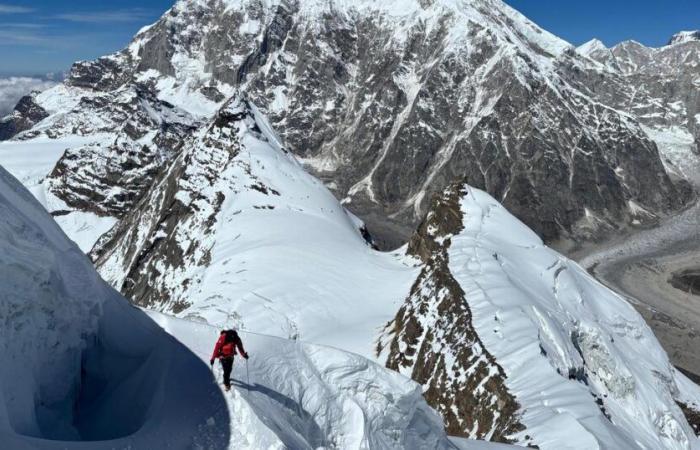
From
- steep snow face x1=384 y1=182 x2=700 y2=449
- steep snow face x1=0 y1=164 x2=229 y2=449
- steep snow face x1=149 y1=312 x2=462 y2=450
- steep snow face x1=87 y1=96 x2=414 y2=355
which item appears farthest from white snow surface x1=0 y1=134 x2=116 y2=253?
steep snow face x1=149 y1=312 x2=462 y2=450

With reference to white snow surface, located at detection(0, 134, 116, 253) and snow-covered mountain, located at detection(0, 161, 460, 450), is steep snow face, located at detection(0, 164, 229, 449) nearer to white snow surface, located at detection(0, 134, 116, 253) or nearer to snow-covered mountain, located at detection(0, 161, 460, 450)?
snow-covered mountain, located at detection(0, 161, 460, 450)

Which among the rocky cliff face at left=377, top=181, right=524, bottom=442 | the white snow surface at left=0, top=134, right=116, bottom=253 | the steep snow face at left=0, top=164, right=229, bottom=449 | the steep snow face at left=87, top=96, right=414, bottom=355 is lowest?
the white snow surface at left=0, top=134, right=116, bottom=253

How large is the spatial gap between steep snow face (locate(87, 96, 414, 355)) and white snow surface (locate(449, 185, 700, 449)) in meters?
9.55

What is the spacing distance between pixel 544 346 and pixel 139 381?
2183cm

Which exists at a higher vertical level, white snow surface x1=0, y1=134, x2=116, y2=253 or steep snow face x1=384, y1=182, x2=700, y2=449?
steep snow face x1=384, y1=182, x2=700, y2=449

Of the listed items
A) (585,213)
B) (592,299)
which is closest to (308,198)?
(592,299)

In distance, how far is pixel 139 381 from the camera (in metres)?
16.3

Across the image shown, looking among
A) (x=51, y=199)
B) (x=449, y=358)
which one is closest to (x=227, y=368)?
(x=449, y=358)

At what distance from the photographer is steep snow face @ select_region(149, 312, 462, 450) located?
1512cm

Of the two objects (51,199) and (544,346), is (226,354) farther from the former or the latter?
(51,199)

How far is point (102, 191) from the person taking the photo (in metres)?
136

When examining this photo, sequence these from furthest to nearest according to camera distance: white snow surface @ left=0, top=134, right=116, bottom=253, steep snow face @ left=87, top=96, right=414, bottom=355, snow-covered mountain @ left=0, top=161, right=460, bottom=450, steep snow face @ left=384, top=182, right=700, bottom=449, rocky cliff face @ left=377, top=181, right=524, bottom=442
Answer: white snow surface @ left=0, top=134, right=116, bottom=253 < steep snow face @ left=87, top=96, right=414, bottom=355 < rocky cliff face @ left=377, top=181, right=524, bottom=442 < steep snow face @ left=384, top=182, right=700, bottom=449 < snow-covered mountain @ left=0, top=161, right=460, bottom=450

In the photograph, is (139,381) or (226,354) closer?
(226,354)

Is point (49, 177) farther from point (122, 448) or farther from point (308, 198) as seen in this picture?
point (122, 448)
